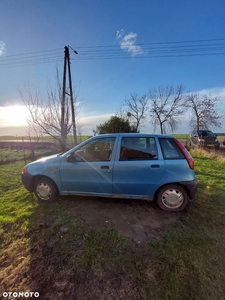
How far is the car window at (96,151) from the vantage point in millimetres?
3484

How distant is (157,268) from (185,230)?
1022 millimetres

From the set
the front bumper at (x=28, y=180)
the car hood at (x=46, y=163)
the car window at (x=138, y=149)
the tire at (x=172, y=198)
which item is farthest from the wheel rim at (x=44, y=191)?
the tire at (x=172, y=198)

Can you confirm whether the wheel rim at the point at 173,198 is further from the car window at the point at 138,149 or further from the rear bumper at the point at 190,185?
the car window at the point at 138,149

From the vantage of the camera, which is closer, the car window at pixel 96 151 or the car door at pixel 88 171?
the car door at pixel 88 171

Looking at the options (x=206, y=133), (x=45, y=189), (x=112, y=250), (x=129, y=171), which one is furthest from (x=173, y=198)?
(x=206, y=133)

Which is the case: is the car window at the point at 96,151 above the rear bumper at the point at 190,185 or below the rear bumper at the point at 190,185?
above

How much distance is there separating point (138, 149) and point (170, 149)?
67cm

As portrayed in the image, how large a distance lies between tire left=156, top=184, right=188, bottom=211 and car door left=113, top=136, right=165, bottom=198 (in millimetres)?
205

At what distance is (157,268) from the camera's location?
197cm

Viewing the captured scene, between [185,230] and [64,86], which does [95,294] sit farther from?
[64,86]

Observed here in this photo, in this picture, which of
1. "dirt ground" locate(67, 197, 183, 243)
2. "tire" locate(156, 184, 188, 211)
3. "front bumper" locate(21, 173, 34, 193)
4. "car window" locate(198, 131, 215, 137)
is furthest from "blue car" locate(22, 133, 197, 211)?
"car window" locate(198, 131, 215, 137)

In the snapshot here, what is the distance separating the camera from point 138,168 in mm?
3189

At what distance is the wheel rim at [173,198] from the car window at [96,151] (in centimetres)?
144

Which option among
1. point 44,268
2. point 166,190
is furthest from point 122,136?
point 44,268
